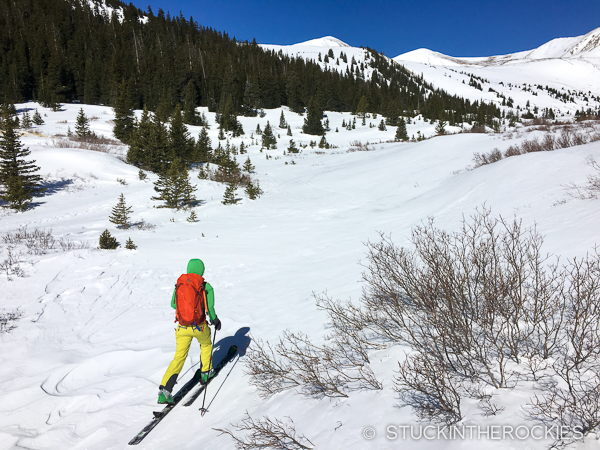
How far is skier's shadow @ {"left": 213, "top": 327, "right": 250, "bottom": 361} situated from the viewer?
4.46 metres

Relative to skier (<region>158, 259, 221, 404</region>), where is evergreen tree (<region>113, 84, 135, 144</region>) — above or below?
above

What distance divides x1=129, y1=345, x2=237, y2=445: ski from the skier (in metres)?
0.10

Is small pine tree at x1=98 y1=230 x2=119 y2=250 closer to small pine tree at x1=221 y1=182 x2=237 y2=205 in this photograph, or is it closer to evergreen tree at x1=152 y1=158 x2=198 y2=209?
evergreen tree at x1=152 y1=158 x2=198 y2=209

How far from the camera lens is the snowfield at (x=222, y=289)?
9.56 ft

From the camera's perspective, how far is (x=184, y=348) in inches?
141

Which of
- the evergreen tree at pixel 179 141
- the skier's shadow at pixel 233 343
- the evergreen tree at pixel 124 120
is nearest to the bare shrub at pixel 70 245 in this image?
the skier's shadow at pixel 233 343

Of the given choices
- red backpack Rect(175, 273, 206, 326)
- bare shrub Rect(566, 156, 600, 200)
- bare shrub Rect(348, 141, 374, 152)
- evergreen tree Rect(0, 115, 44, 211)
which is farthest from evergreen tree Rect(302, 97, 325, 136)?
red backpack Rect(175, 273, 206, 326)

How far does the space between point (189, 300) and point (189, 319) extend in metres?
0.23

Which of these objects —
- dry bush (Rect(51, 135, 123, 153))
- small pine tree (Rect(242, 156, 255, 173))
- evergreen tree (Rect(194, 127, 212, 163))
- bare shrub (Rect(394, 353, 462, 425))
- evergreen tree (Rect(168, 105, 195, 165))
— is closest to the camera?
bare shrub (Rect(394, 353, 462, 425))

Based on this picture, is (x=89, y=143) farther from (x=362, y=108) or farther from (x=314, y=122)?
(x=362, y=108)

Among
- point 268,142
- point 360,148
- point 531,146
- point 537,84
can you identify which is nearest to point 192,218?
point 531,146

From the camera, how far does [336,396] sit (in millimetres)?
2832

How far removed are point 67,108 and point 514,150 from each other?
48.1 meters

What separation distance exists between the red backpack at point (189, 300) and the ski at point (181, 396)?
86cm
